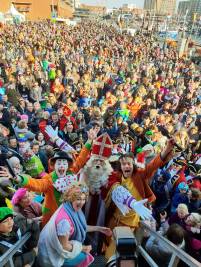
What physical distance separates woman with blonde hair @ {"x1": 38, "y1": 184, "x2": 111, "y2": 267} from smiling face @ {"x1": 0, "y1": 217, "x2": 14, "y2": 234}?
0.89 ft

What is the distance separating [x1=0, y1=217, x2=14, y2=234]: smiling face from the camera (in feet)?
8.45

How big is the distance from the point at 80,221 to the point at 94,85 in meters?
9.23

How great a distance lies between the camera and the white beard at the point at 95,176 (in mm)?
3398

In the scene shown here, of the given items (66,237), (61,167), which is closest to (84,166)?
(61,167)

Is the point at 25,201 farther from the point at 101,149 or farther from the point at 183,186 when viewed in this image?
the point at 183,186

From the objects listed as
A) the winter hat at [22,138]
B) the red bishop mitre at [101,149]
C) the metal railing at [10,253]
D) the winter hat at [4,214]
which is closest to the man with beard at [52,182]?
the red bishop mitre at [101,149]

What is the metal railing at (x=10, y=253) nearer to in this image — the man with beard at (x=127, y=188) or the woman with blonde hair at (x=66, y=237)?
the woman with blonde hair at (x=66, y=237)

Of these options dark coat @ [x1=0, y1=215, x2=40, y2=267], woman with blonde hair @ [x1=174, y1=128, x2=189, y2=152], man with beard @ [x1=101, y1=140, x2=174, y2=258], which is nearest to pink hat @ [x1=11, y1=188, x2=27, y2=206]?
dark coat @ [x1=0, y1=215, x2=40, y2=267]

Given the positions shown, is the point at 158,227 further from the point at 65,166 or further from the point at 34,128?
the point at 34,128

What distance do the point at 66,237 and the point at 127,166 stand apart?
120 cm

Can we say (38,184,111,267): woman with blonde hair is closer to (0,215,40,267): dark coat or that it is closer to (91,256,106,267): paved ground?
(0,215,40,267): dark coat

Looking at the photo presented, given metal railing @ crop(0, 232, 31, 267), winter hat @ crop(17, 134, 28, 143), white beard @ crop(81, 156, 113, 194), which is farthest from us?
winter hat @ crop(17, 134, 28, 143)

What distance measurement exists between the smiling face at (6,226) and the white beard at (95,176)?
1013mm

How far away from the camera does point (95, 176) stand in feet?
11.2
